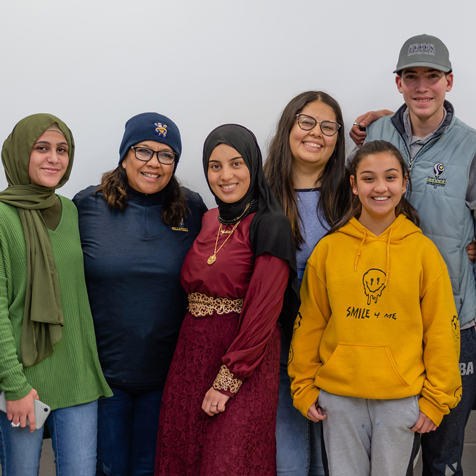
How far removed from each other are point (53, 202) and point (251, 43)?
1.48 metres

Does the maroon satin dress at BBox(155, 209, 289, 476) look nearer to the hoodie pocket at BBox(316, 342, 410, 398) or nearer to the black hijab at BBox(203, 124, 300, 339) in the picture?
the black hijab at BBox(203, 124, 300, 339)

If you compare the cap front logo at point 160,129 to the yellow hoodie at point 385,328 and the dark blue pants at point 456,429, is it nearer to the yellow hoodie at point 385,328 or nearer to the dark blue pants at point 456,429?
the yellow hoodie at point 385,328

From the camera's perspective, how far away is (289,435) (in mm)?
2256

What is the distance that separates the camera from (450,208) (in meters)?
2.18

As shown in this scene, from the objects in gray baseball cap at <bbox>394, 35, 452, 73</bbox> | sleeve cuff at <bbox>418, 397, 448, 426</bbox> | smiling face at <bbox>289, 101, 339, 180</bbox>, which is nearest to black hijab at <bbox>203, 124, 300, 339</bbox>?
smiling face at <bbox>289, 101, 339, 180</bbox>

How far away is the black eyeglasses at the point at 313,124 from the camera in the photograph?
236cm

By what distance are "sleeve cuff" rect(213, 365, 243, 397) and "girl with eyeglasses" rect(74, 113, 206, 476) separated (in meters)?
0.46

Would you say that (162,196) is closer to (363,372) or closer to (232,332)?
(232,332)

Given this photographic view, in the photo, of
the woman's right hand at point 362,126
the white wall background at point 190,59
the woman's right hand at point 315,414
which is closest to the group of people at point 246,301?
the woman's right hand at point 315,414

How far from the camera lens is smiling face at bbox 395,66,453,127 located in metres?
2.22

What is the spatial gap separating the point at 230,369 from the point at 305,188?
3.33ft

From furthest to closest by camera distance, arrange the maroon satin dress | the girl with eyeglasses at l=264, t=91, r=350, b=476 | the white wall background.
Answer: the white wall background < the girl with eyeglasses at l=264, t=91, r=350, b=476 < the maroon satin dress

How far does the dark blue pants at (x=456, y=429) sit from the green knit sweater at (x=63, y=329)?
1.46 meters

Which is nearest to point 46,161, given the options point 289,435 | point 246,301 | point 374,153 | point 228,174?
point 228,174
